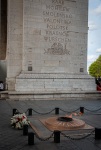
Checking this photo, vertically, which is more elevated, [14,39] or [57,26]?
[57,26]

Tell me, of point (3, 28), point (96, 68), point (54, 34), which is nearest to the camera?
point (54, 34)

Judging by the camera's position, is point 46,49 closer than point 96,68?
Yes

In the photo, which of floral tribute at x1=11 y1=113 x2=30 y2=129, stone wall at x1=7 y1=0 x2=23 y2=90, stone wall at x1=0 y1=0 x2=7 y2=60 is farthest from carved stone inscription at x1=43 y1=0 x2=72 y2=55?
floral tribute at x1=11 y1=113 x2=30 y2=129

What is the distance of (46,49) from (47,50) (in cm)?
12

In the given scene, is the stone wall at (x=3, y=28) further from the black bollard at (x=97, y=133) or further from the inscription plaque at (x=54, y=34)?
the black bollard at (x=97, y=133)

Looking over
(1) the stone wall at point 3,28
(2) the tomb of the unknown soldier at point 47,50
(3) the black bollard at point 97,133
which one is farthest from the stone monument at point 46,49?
(3) the black bollard at point 97,133

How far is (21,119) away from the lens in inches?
344

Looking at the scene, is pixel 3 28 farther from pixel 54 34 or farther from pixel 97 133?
pixel 97 133

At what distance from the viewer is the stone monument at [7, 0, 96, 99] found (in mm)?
17781

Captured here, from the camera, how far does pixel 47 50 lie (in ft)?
60.3

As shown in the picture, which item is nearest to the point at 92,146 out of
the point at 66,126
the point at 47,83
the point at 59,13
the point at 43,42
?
the point at 66,126

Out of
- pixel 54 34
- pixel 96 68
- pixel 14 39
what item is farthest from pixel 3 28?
pixel 96 68

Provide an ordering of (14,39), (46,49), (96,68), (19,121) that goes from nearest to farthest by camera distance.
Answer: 1. (19,121)
2. (14,39)
3. (46,49)
4. (96,68)

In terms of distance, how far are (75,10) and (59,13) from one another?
5.13 ft
